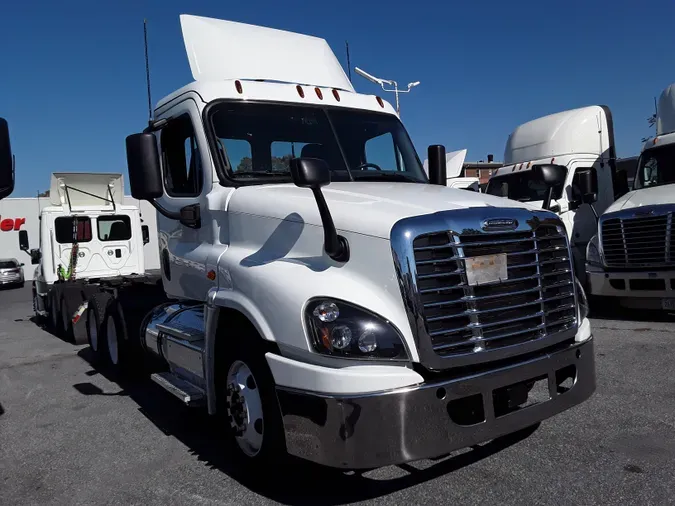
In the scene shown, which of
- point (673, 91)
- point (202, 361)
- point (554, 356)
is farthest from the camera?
point (673, 91)

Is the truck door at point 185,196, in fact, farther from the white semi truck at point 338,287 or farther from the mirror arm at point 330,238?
the mirror arm at point 330,238

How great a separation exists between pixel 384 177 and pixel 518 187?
7694 millimetres

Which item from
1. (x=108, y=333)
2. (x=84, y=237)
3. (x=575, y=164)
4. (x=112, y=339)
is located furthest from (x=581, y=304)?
(x=84, y=237)

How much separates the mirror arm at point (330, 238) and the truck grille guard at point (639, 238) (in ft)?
21.8

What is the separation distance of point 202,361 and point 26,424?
247cm

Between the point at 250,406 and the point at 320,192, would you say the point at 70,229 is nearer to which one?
the point at 250,406

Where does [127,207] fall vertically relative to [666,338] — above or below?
above

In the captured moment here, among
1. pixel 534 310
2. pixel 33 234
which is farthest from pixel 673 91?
pixel 33 234

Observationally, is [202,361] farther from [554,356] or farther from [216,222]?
[554,356]

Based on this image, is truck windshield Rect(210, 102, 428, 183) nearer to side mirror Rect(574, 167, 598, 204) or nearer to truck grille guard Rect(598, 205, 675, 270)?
truck grille guard Rect(598, 205, 675, 270)

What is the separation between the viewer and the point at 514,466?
397cm

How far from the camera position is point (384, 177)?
15.8 ft

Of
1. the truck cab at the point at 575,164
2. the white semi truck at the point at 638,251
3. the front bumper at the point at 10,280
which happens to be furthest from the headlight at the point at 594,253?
the front bumper at the point at 10,280

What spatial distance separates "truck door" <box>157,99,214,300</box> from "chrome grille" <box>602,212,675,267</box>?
21.7ft
